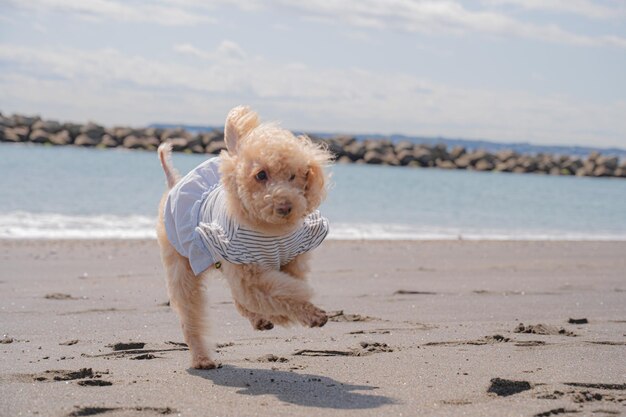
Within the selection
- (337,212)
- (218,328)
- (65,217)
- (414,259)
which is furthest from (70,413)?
(337,212)

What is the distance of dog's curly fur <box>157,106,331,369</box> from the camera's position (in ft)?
14.0

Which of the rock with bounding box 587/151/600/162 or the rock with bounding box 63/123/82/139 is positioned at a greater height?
the rock with bounding box 587/151/600/162

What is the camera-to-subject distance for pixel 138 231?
42.0 feet

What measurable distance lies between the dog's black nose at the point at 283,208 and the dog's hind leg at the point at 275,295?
440mm

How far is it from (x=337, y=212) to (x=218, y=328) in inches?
426

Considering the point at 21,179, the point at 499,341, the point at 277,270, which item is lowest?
the point at 21,179

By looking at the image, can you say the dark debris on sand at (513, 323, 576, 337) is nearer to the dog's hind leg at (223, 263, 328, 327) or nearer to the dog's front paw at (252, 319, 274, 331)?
the dog's front paw at (252, 319, 274, 331)

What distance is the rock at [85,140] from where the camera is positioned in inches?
1491

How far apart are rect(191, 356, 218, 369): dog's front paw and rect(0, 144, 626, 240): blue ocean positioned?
7.22 meters

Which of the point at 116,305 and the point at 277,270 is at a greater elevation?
the point at 277,270

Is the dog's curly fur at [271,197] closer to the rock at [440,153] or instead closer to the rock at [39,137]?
the rock at [39,137]

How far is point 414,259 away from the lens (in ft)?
33.7

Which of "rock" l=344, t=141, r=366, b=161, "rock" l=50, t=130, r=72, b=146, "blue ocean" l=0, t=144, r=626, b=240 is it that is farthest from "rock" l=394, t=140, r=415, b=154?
"rock" l=50, t=130, r=72, b=146

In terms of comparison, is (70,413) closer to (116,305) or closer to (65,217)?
(116,305)
